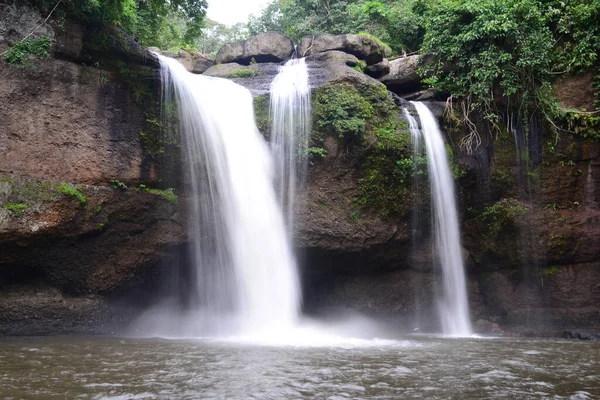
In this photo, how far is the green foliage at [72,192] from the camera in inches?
346

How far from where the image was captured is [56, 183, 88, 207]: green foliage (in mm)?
8797

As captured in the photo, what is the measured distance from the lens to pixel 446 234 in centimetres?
1205

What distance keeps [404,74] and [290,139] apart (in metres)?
5.53

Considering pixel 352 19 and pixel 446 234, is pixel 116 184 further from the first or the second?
pixel 352 19

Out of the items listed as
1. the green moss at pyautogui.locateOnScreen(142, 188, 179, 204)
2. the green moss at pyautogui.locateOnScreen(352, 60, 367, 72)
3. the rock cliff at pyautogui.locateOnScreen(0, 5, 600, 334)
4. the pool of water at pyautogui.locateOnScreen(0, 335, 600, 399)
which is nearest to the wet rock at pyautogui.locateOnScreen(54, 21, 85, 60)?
the rock cliff at pyautogui.locateOnScreen(0, 5, 600, 334)

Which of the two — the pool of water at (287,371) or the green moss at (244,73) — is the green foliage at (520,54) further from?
the pool of water at (287,371)

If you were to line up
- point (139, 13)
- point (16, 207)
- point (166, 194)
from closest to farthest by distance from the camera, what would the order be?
1. point (16, 207)
2. point (166, 194)
3. point (139, 13)

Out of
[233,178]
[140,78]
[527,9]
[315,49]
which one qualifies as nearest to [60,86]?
[140,78]

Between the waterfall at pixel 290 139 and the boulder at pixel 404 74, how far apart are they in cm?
440

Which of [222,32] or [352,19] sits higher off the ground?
[222,32]

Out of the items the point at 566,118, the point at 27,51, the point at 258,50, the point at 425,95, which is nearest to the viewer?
the point at 27,51

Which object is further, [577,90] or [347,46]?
[347,46]

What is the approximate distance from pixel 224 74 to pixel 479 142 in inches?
286

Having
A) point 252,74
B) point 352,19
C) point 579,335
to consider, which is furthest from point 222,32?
point 579,335
